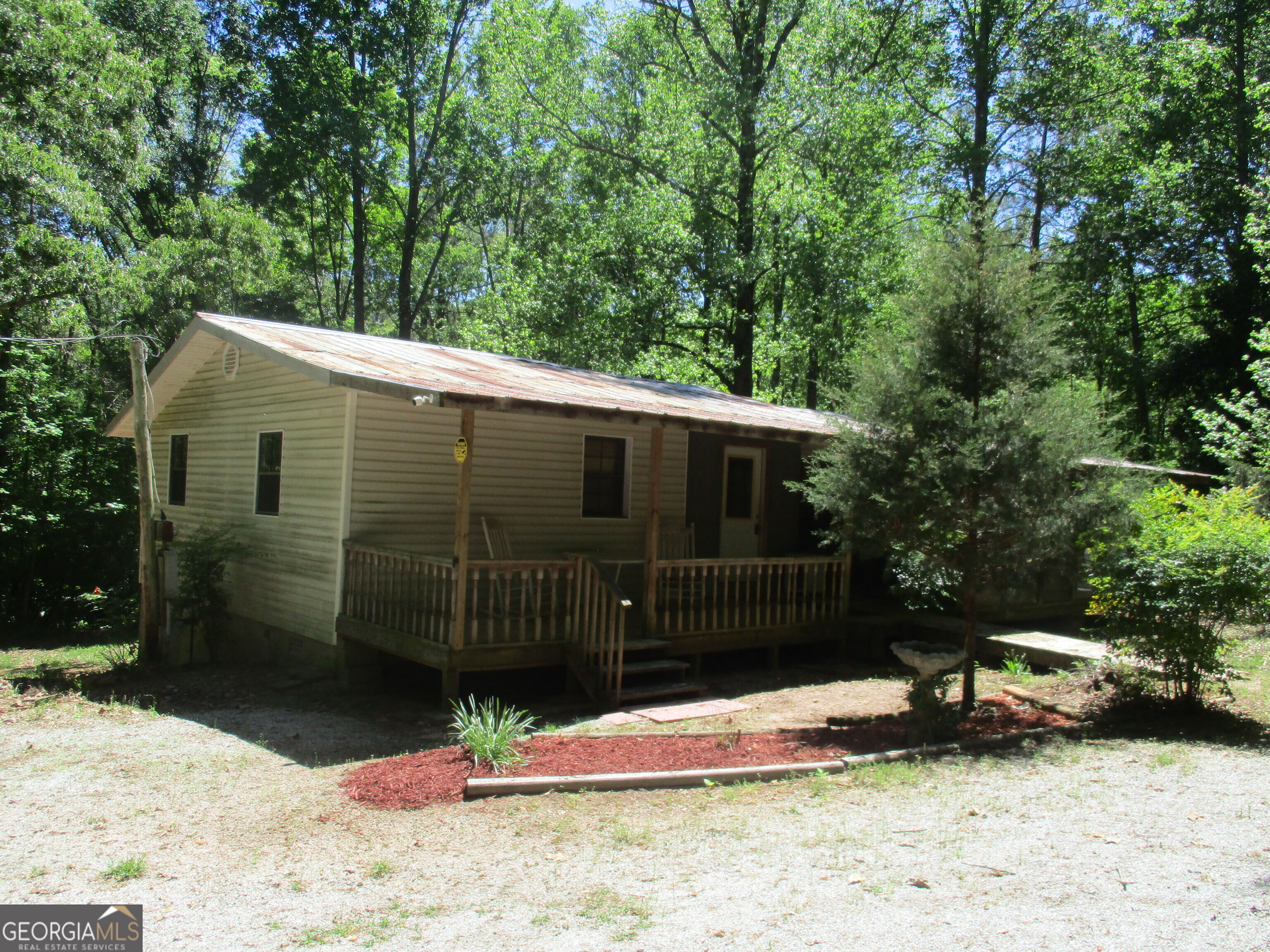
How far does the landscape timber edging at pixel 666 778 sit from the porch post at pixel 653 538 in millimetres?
3013

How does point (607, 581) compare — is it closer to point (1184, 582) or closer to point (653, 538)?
point (653, 538)

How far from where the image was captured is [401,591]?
8.24 m

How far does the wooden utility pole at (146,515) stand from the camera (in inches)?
396

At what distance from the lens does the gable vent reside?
11266 millimetres

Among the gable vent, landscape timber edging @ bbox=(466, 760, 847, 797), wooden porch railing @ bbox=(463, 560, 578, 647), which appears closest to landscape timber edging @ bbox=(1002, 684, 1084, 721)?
landscape timber edging @ bbox=(466, 760, 847, 797)

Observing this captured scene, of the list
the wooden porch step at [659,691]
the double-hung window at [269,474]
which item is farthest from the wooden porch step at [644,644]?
the double-hung window at [269,474]

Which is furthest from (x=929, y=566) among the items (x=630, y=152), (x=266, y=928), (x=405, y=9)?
(x=405, y=9)

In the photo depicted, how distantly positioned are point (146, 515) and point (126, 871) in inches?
272

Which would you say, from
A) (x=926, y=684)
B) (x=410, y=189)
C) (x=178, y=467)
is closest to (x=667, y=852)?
(x=926, y=684)

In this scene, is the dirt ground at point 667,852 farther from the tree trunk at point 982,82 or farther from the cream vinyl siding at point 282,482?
the tree trunk at point 982,82

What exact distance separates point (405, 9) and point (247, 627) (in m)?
20.7

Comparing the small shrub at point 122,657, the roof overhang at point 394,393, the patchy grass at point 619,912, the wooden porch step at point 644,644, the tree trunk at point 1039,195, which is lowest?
the small shrub at point 122,657

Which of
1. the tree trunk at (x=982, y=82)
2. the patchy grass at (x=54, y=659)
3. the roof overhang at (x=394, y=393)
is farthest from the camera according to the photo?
the tree trunk at (x=982, y=82)

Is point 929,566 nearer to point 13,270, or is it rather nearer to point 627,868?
point 627,868
